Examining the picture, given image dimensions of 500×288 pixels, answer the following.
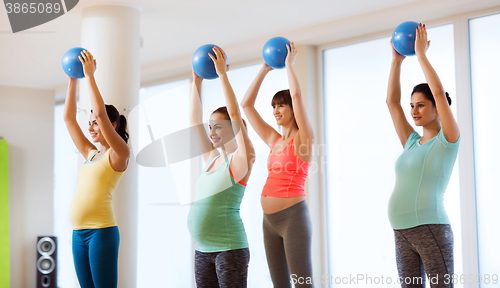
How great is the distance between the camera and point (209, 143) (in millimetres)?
2482

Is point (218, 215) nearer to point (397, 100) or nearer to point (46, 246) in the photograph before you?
point (397, 100)

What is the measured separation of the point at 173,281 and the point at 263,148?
1.90m

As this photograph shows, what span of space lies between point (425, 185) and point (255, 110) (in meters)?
0.96

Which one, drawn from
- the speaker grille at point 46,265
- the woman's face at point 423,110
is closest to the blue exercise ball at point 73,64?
the woman's face at point 423,110

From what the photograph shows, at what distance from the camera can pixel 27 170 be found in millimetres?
6094

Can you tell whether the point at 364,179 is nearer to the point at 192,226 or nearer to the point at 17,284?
the point at 192,226

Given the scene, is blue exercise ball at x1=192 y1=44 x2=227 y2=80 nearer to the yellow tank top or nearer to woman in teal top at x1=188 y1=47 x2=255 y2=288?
woman in teal top at x1=188 y1=47 x2=255 y2=288

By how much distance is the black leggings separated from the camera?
205cm

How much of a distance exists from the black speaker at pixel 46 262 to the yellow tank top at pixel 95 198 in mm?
3896

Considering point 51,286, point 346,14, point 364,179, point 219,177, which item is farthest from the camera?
point 51,286

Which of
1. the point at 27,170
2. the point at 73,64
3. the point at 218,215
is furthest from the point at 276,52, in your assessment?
the point at 27,170

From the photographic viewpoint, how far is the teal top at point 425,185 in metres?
2.11

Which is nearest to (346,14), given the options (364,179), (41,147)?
(364,179)

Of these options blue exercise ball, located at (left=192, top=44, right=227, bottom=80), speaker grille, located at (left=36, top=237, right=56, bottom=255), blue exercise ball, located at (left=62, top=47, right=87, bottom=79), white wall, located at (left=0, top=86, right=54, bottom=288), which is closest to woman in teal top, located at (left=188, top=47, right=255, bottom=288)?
blue exercise ball, located at (left=192, top=44, right=227, bottom=80)
